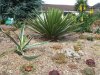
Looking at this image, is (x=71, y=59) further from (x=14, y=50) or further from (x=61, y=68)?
(x=14, y=50)

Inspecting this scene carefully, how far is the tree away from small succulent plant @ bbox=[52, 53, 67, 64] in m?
7.27

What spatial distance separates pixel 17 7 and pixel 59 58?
7716 mm

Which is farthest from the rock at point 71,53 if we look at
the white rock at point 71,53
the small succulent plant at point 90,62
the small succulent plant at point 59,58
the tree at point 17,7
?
the tree at point 17,7

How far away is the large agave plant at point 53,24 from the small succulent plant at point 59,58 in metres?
1.25

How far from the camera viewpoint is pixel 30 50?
7129 millimetres

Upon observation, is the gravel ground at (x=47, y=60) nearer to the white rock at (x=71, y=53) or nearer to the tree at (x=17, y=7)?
the white rock at (x=71, y=53)

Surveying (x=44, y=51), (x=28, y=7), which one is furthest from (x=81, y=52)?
(x=28, y=7)

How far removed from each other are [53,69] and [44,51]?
0.82 metres

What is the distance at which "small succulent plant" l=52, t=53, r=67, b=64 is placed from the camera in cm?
670

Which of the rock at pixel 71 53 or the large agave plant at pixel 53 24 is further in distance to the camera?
the large agave plant at pixel 53 24

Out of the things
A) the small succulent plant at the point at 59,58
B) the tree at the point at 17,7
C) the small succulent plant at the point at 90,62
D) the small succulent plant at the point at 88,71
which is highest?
the tree at the point at 17,7

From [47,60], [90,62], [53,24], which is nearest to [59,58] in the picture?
[47,60]

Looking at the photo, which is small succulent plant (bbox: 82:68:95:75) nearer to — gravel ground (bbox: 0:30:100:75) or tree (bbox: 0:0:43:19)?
gravel ground (bbox: 0:30:100:75)

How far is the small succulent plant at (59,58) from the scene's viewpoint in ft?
22.0
